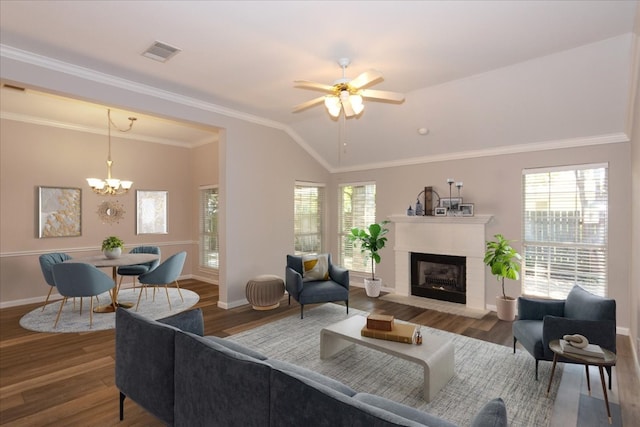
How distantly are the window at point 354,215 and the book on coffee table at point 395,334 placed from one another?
12.1 feet

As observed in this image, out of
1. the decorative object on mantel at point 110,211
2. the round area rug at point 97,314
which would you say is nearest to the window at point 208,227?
the round area rug at point 97,314

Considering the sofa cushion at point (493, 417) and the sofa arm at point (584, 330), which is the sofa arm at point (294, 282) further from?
the sofa cushion at point (493, 417)

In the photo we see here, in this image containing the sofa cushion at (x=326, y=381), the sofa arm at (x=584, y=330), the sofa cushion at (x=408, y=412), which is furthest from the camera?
the sofa arm at (x=584, y=330)

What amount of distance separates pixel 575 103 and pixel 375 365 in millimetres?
3991

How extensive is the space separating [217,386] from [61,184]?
6.11 meters

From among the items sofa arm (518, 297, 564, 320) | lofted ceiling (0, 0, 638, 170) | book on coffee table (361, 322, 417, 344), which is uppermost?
lofted ceiling (0, 0, 638, 170)

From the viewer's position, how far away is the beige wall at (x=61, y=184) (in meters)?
5.49

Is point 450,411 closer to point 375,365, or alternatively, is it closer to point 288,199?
point 375,365

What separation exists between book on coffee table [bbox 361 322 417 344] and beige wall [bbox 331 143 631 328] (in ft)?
9.23

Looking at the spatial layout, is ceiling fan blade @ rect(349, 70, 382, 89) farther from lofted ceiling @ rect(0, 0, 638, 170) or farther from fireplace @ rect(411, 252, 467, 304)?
fireplace @ rect(411, 252, 467, 304)

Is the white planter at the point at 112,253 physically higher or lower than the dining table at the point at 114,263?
higher

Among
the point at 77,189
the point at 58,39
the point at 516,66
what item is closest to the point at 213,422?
the point at 58,39

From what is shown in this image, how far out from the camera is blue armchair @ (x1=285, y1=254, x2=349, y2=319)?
4.82 meters

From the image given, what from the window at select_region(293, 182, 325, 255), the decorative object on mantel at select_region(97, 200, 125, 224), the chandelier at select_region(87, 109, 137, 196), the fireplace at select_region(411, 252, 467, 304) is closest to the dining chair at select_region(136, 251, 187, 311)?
the chandelier at select_region(87, 109, 137, 196)
